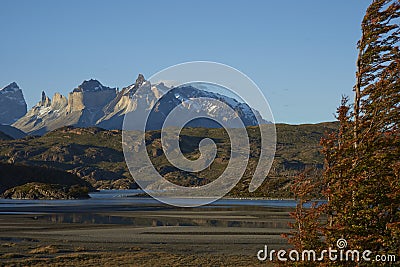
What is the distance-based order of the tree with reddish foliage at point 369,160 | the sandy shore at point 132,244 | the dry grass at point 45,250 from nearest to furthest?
the tree with reddish foliage at point 369,160
the sandy shore at point 132,244
the dry grass at point 45,250

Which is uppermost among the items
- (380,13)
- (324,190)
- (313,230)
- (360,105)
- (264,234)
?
(380,13)

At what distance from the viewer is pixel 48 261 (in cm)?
4228

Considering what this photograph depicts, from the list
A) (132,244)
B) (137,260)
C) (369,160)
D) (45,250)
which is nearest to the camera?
(369,160)

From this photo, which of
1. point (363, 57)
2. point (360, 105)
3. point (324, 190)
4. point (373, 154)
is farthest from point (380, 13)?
point (324, 190)

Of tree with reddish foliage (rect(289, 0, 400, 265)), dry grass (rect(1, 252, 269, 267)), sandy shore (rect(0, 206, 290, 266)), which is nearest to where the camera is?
tree with reddish foliage (rect(289, 0, 400, 265))

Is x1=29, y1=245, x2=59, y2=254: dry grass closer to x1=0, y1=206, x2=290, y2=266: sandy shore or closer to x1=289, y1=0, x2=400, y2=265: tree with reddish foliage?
x1=0, y1=206, x2=290, y2=266: sandy shore

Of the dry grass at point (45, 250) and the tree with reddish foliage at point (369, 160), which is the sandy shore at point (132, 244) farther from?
the tree with reddish foliage at point (369, 160)

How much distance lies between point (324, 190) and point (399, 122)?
4153 mm

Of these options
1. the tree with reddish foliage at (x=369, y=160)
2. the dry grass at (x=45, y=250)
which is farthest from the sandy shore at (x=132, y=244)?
the tree with reddish foliage at (x=369, y=160)

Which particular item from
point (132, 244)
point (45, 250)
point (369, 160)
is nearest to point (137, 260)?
point (45, 250)

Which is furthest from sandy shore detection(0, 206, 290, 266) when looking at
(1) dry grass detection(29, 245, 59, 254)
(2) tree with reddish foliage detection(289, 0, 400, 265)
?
(2) tree with reddish foliage detection(289, 0, 400, 265)

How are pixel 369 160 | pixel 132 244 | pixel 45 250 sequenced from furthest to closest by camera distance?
pixel 132 244, pixel 45 250, pixel 369 160

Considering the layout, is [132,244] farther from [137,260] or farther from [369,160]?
[369,160]

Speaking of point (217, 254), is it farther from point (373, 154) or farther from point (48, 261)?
point (373, 154)
